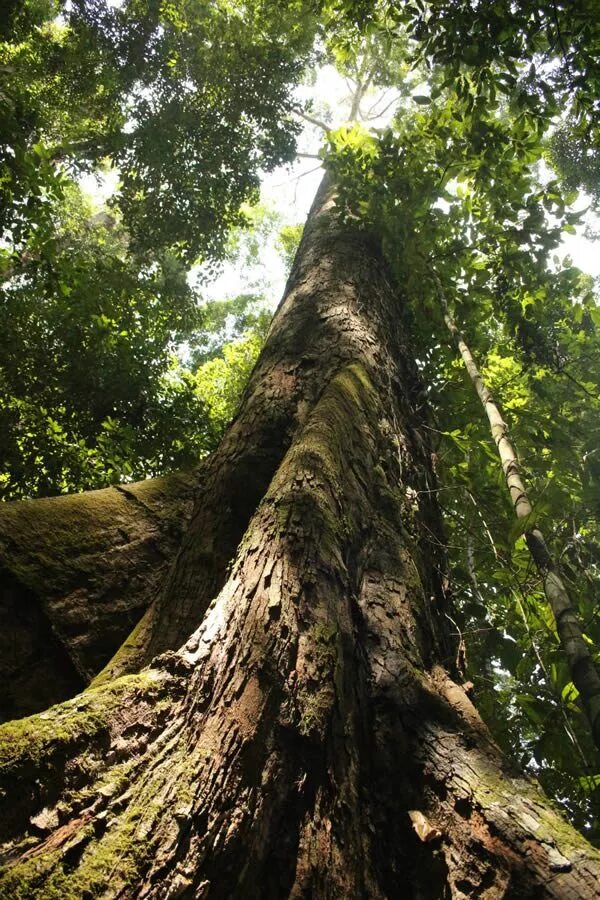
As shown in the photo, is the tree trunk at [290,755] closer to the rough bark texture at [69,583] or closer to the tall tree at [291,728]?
the tall tree at [291,728]

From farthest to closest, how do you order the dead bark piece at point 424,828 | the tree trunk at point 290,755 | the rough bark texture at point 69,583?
1. the rough bark texture at point 69,583
2. the dead bark piece at point 424,828
3. the tree trunk at point 290,755

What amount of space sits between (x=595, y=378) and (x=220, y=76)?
21.6ft

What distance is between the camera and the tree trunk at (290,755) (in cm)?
106

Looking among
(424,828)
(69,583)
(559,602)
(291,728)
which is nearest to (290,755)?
(291,728)

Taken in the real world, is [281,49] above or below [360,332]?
above

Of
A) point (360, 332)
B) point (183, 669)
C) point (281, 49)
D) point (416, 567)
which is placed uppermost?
point (281, 49)

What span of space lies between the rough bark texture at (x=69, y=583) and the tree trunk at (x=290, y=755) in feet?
1.16

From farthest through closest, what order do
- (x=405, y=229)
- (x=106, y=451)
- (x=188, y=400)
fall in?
(x=188, y=400), (x=106, y=451), (x=405, y=229)

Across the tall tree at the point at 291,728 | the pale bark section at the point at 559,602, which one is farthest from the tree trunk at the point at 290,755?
the pale bark section at the point at 559,602

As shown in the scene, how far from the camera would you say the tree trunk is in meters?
1.06

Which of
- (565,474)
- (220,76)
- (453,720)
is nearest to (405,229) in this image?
(565,474)

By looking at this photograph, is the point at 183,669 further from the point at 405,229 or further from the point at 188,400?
the point at 188,400

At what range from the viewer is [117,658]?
2.09 m

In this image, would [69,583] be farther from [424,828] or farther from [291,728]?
[424,828]
